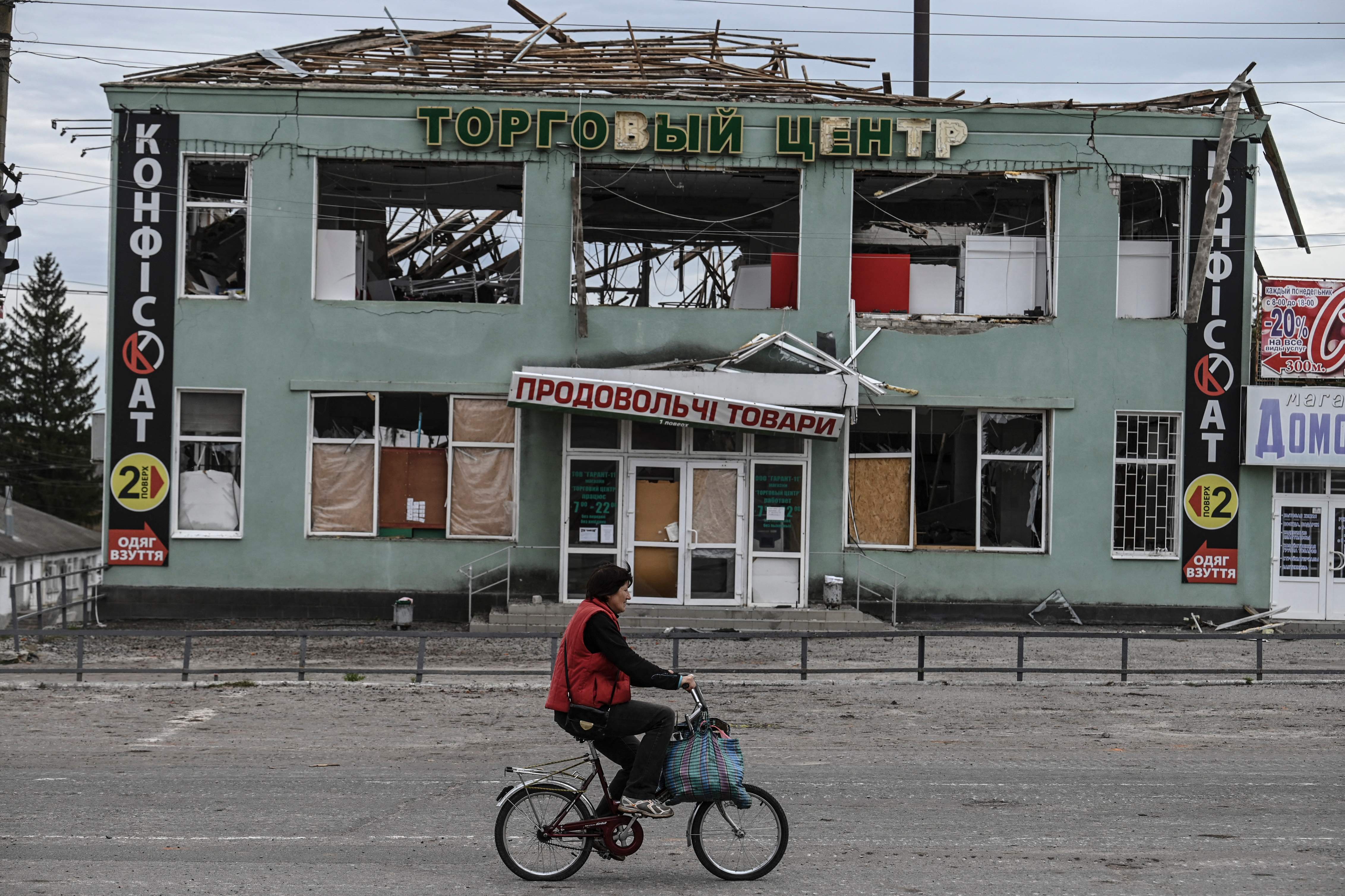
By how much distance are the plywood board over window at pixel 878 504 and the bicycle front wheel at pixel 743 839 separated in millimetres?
15134

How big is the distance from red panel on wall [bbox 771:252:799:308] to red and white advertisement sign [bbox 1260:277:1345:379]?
7.78m

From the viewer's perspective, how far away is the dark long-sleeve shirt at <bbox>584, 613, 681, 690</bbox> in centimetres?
756

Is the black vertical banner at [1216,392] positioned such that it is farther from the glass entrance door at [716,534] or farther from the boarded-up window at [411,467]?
the boarded-up window at [411,467]

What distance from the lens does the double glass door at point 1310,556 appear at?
75.6ft

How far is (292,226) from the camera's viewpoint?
22.3 metres

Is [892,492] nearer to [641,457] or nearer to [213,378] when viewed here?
[641,457]

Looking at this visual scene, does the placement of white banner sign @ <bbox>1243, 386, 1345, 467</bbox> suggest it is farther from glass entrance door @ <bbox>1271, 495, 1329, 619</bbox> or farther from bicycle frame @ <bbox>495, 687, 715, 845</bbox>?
bicycle frame @ <bbox>495, 687, 715, 845</bbox>

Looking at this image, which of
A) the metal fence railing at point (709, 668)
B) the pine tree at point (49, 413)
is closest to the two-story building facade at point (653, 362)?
the metal fence railing at point (709, 668)

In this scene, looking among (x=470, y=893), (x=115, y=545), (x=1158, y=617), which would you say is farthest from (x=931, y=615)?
(x=470, y=893)

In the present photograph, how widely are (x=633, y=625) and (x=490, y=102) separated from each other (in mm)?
8745

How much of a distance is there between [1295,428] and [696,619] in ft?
34.0

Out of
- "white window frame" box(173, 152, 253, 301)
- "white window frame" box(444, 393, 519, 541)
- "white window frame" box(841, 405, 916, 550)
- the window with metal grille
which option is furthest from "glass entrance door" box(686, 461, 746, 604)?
"white window frame" box(173, 152, 253, 301)

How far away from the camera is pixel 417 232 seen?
2486 centimetres

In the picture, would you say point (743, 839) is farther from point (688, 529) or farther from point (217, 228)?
point (217, 228)
